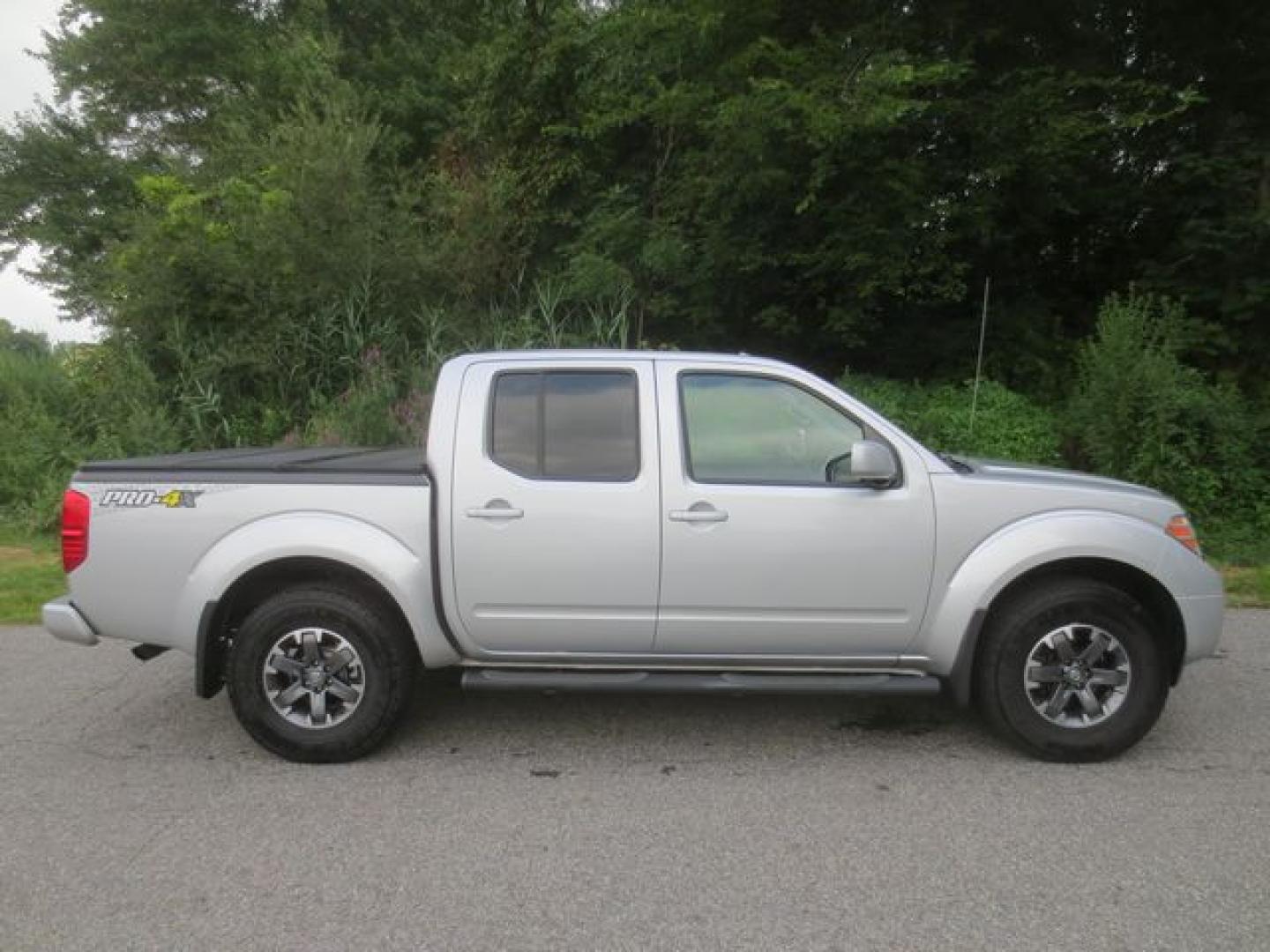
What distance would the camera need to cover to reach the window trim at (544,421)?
13.6 feet

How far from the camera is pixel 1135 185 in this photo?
39.4ft

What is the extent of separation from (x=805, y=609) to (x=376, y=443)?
268 inches

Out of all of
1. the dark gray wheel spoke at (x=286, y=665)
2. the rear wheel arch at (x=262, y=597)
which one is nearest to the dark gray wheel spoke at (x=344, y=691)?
the dark gray wheel spoke at (x=286, y=665)

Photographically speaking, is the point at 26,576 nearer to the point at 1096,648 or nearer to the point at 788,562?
the point at 788,562

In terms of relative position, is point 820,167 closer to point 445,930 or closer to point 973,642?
point 973,642

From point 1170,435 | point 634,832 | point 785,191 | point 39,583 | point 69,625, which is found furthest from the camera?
point 785,191

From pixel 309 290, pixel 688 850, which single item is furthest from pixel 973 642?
pixel 309 290

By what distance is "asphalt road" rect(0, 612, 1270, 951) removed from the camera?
2881mm

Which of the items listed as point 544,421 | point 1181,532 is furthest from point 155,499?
point 1181,532

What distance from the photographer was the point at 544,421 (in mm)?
4254

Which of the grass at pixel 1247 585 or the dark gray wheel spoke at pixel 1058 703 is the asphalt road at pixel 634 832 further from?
the grass at pixel 1247 585

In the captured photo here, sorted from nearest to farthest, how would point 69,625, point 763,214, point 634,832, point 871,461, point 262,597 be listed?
point 634,832, point 871,461, point 69,625, point 262,597, point 763,214

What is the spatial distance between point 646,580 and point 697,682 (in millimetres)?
504

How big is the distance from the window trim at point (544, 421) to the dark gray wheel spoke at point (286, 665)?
125cm
